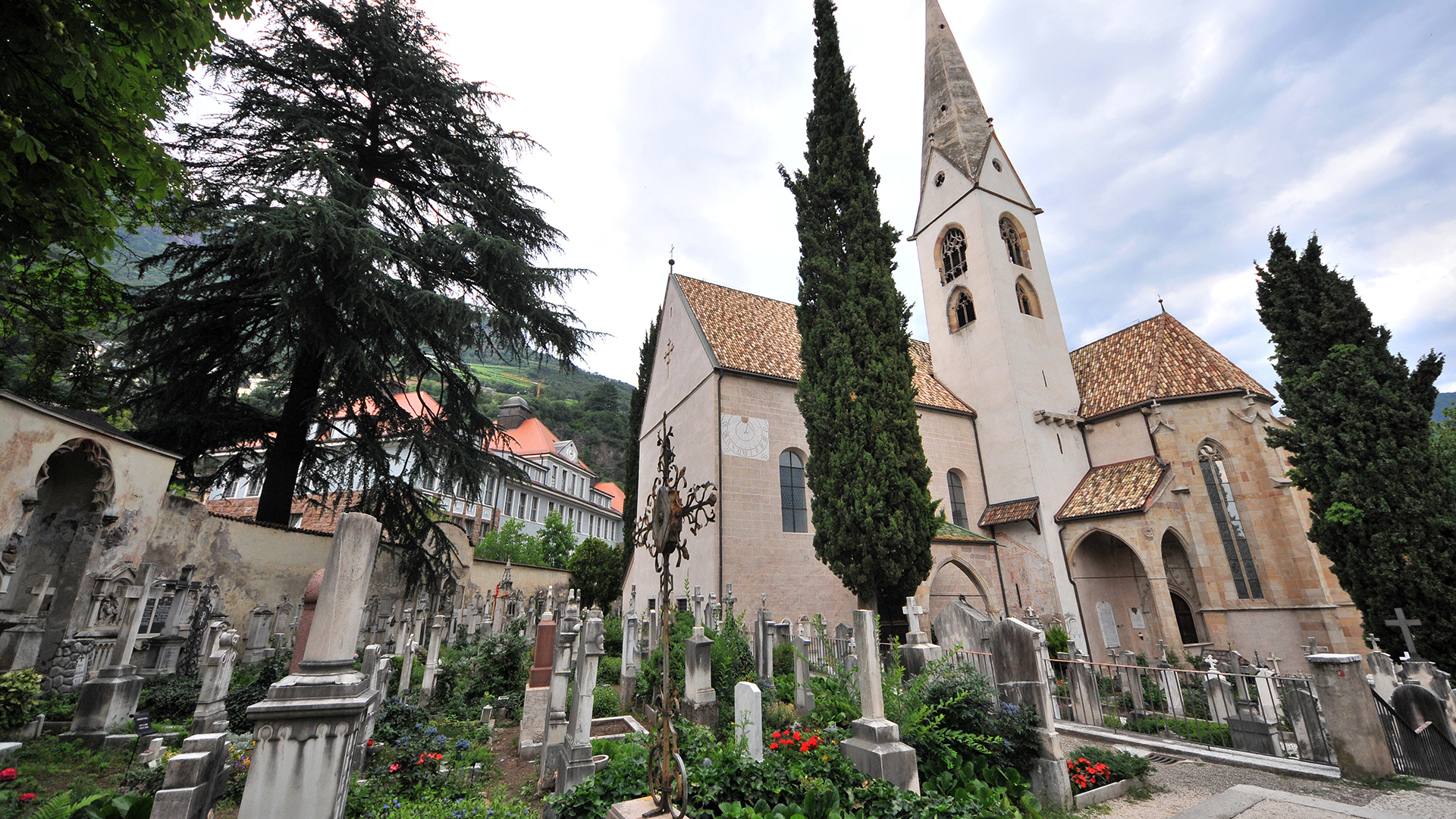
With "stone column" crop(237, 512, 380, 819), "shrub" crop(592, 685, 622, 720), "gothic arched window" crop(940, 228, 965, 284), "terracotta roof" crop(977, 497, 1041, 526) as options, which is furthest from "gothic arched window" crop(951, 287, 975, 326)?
"stone column" crop(237, 512, 380, 819)

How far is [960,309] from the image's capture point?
843 inches

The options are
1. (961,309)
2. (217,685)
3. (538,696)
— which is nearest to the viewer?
(217,685)

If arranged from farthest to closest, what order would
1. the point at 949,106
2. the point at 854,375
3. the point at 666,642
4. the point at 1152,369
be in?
the point at 949,106, the point at 1152,369, the point at 854,375, the point at 666,642

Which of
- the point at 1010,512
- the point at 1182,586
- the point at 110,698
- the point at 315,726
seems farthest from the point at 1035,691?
the point at 1182,586

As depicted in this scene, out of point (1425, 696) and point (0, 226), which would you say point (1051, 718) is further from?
point (0, 226)

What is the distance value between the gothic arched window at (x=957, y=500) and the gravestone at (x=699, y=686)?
502 inches

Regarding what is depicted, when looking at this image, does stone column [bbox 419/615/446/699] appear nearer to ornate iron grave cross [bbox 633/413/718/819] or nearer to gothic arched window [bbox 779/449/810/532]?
ornate iron grave cross [bbox 633/413/718/819]

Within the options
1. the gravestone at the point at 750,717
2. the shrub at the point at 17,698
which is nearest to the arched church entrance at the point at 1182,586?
the gravestone at the point at 750,717

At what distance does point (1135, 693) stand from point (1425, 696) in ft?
11.9

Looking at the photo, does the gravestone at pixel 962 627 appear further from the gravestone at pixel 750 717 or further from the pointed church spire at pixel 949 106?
the pointed church spire at pixel 949 106

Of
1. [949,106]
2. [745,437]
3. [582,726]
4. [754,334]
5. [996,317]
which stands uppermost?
[949,106]

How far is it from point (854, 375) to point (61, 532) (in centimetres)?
1466

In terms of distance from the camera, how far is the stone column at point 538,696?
7277 mm

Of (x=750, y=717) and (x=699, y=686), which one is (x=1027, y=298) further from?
(x=750, y=717)
